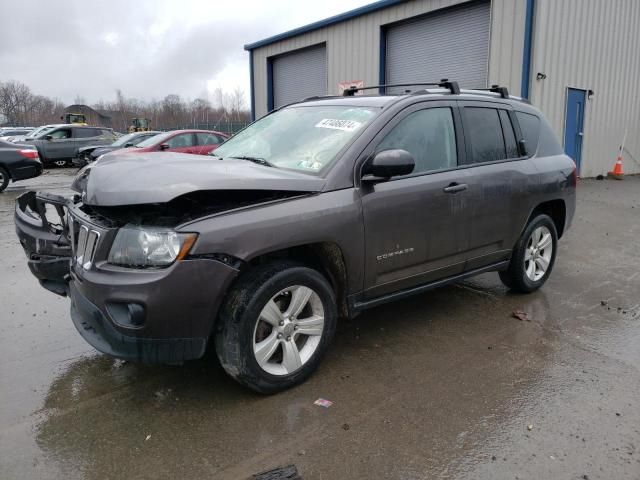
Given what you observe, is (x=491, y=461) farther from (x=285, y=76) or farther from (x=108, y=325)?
(x=285, y=76)

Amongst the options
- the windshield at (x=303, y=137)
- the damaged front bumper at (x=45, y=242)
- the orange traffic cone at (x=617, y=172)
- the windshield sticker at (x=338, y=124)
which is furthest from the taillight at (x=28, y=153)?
the orange traffic cone at (x=617, y=172)

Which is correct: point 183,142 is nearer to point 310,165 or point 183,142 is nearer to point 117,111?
point 310,165

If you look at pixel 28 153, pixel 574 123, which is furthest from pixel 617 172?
pixel 28 153

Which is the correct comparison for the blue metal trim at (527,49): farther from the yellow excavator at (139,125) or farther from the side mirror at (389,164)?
the yellow excavator at (139,125)

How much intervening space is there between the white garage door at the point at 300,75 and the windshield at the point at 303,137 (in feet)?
43.9

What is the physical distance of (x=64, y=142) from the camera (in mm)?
20406

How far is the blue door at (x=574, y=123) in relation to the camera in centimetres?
1334

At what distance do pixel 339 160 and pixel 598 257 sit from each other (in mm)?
4619

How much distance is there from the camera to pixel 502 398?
3078 millimetres

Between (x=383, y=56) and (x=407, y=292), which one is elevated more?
(x=383, y=56)

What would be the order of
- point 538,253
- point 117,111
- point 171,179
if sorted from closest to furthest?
point 171,179, point 538,253, point 117,111

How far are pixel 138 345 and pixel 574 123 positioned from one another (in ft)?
45.7

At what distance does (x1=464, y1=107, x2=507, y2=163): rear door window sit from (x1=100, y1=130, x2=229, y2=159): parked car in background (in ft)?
29.0

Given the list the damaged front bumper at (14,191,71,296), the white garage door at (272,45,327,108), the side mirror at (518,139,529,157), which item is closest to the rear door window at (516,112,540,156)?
the side mirror at (518,139,529,157)
